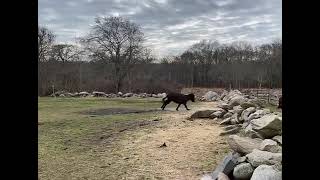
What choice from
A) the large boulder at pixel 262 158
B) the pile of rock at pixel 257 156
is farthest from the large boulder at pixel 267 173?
the large boulder at pixel 262 158

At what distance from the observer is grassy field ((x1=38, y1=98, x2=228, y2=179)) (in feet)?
16.3

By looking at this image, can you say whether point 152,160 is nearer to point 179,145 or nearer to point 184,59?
point 179,145

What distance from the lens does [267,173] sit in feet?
11.9

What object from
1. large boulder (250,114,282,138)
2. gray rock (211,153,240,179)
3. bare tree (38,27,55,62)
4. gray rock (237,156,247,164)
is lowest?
gray rock (211,153,240,179)

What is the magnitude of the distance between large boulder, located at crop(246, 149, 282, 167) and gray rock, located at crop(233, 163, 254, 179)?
0.06 metres

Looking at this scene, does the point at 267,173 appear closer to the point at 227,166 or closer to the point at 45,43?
the point at 227,166

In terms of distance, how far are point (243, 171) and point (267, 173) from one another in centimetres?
63

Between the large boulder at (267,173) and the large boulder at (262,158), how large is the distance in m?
0.22

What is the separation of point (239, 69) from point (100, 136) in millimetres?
23991

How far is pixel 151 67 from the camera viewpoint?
32.0 metres

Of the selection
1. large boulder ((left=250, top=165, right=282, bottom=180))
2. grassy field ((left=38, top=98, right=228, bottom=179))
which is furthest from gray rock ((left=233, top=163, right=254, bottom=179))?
grassy field ((left=38, top=98, right=228, bottom=179))

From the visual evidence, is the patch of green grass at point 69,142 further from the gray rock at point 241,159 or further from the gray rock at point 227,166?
the gray rock at point 241,159

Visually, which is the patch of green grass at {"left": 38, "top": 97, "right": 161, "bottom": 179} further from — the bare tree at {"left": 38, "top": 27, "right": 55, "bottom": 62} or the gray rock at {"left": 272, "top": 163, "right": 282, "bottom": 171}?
the bare tree at {"left": 38, "top": 27, "right": 55, "bottom": 62}

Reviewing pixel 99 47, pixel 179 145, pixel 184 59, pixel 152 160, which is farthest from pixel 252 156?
pixel 184 59
